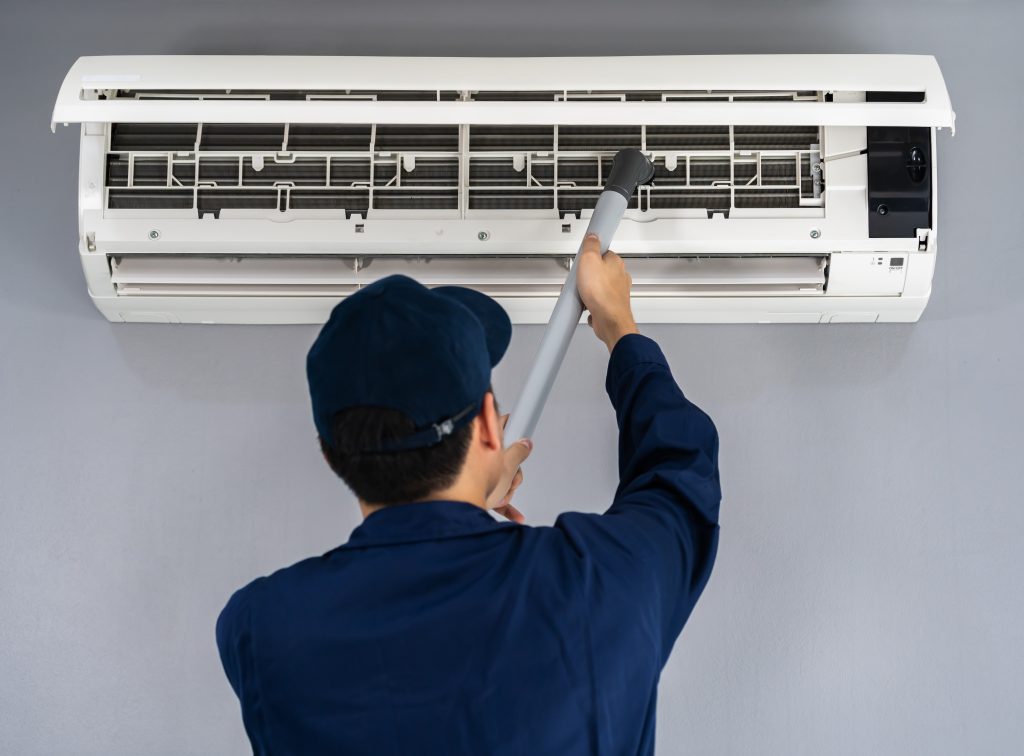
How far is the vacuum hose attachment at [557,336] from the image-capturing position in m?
1.34

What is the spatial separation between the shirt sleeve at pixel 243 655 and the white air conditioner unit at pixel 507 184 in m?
0.85

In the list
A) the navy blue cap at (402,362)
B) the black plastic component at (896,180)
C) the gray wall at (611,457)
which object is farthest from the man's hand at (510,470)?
the black plastic component at (896,180)

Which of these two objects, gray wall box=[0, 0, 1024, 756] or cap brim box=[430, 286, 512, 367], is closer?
cap brim box=[430, 286, 512, 367]

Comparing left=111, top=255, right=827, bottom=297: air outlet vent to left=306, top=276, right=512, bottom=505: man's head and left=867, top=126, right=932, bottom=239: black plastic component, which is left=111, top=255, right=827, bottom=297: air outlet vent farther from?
left=306, top=276, right=512, bottom=505: man's head

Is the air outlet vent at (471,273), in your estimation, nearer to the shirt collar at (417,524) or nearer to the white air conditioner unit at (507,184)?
the white air conditioner unit at (507,184)

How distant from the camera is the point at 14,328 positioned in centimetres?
190

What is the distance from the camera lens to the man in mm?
891

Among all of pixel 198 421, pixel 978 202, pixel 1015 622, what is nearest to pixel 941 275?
pixel 978 202

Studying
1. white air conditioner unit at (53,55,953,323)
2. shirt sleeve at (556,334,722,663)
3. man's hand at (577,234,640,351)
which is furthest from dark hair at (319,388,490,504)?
white air conditioner unit at (53,55,953,323)

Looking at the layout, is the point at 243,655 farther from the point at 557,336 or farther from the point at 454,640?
the point at 557,336

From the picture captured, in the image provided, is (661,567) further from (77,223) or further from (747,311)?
(77,223)

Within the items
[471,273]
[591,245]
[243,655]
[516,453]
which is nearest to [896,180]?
[591,245]

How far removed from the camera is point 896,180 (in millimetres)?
1685

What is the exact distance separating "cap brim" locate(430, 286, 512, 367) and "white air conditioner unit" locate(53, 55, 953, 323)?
59 centimetres
